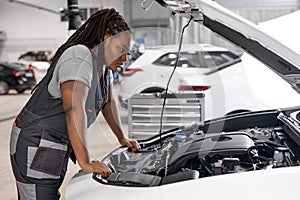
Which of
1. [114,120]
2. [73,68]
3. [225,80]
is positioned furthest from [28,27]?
[73,68]

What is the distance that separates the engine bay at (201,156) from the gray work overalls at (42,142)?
0.24 metres

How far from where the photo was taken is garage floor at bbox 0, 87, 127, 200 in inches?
95.2

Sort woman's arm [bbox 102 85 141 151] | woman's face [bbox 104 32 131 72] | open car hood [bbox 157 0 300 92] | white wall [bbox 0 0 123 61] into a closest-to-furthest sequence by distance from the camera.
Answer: open car hood [bbox 157 0 300 92]
woman's face [bbox 104 32 131 72]
woman's arm [bbox 102 85 141 151]
white wall [bbox 0 0 123 61]

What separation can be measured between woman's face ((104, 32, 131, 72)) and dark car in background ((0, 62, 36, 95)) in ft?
Result: 35.2

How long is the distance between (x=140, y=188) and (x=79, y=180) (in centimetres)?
38

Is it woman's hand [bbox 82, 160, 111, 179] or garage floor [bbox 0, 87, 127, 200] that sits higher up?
woman's hand [bbox 82, 160, 111, 179]

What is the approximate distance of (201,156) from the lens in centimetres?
190

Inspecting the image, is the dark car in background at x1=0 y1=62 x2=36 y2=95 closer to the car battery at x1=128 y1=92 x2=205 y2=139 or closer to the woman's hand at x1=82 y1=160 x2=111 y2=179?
the car battery at x1=128 y1=92 x2=205 y2=139

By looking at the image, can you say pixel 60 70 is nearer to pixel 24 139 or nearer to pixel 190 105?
pixel 24 139

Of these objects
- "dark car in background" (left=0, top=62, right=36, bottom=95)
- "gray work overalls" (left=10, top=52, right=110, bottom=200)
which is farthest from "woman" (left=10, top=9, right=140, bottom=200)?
"dark car in background" (left=0, top=62, right=36, bottom=95)

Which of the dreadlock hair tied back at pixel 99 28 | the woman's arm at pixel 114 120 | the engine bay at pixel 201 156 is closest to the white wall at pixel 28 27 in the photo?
the woman's arm at pixel 114 120

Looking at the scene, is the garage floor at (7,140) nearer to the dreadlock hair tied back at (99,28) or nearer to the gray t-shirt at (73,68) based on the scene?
the gray t-shirt at (73,68)

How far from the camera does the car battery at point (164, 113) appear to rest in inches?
136

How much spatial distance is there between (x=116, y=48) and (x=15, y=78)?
1100cm
